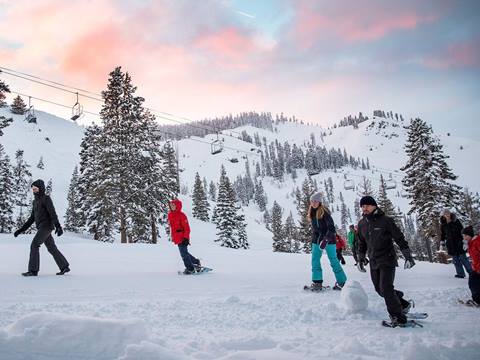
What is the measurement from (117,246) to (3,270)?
7642mm

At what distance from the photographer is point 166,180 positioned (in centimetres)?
3694

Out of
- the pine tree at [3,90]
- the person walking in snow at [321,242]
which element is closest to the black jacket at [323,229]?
the person walking in snow at [321,242]

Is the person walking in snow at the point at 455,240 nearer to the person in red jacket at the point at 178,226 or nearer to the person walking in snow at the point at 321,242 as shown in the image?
the person walking in snow at the point at 321,242

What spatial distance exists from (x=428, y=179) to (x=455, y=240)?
72.8ft

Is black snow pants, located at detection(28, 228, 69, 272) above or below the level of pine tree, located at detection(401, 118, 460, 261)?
below

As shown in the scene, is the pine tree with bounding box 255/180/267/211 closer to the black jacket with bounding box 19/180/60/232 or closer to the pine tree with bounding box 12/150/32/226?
the pine tree with bounding box 12/150/32/226

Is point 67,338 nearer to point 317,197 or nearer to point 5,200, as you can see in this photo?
point 317,197

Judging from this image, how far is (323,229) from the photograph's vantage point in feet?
25.1

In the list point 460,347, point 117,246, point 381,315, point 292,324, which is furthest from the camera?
point 117,246

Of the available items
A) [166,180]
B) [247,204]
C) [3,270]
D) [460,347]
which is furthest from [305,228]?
[247,204]

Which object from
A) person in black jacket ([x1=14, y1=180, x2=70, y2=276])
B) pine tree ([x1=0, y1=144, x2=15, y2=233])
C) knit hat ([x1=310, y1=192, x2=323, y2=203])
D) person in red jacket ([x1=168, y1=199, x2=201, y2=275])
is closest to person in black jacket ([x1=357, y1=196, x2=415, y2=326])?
knit hat ([x1=310, y1=192, x2=323, y2=203])

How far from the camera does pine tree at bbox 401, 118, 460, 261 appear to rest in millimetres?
29877

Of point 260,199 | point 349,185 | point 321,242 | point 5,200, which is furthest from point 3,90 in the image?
point 260,199

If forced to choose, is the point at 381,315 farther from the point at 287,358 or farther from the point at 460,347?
the point at 287,358
